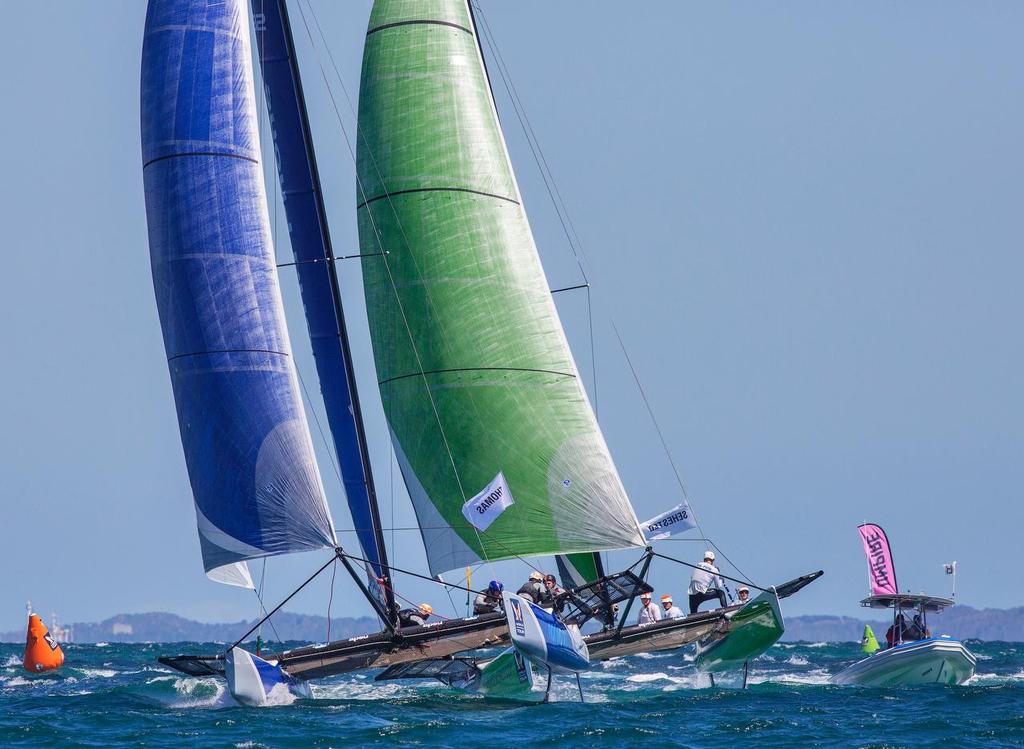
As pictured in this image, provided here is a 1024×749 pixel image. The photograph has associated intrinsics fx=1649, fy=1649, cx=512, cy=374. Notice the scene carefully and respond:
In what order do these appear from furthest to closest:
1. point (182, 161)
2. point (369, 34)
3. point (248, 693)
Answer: point (369, 34) < point (182, 161) < point (248, 693)

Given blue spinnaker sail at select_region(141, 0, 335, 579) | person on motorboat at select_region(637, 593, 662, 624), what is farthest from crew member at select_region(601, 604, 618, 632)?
blue spinnaker sail at select_region(141, 0, 335, 579)

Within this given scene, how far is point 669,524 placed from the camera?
80.3 ft

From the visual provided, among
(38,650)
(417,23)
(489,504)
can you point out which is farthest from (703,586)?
(38,650)

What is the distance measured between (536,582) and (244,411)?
518 centimetres

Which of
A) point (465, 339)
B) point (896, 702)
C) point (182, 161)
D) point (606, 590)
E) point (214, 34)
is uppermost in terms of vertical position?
point (214, 34)

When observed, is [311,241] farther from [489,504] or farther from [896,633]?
[896,633]

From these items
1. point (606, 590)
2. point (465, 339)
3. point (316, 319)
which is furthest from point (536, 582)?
point (316, 319)

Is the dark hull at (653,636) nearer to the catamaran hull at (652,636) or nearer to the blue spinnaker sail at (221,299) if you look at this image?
the catamaran hull at (652,636)

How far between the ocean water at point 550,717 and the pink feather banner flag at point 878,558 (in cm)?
181

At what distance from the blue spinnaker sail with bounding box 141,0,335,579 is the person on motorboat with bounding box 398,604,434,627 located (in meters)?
2.88

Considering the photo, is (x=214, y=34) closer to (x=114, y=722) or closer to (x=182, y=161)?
(x=182, y=161)

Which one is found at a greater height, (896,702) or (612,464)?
(612,464)

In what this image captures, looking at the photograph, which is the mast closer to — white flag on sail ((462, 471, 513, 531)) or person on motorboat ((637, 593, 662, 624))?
white flag on sail ((462, 471, 513, 531))

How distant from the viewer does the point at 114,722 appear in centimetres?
2159
